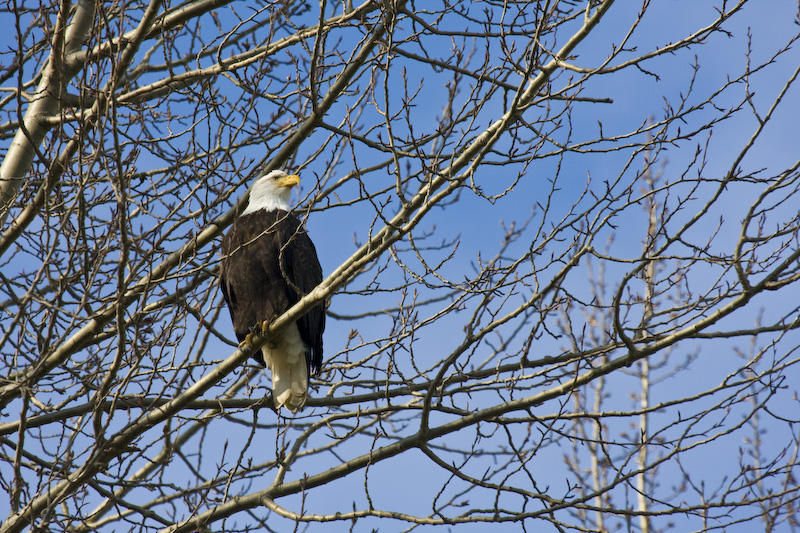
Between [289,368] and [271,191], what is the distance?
1.16m

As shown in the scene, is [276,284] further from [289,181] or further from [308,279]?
[289,181]

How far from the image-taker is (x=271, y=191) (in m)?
5.03

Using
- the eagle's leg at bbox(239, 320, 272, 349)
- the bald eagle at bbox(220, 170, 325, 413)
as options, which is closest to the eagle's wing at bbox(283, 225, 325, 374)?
the bald eagle at bbox(220, 170, 325, 413)

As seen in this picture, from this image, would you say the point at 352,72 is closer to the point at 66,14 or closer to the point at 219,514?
the point at 66,14

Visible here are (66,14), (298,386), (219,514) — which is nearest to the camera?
(66,14)

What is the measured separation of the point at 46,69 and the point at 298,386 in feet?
7.92

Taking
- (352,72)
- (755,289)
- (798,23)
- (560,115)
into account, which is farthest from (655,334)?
(352,72)

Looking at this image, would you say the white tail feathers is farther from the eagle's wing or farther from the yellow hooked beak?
the yellow hooked beak

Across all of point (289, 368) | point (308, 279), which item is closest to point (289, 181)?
point (308, 279)

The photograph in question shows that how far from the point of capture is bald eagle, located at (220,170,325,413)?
4.70 metres

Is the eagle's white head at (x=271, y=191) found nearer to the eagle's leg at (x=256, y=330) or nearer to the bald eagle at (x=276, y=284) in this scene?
the bald eagle at (x=276, y=284)

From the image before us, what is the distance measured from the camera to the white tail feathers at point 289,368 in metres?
4.79

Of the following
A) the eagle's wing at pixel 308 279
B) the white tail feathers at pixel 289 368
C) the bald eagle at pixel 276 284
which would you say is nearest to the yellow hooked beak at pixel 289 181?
the bald eagle at pixel 276 284

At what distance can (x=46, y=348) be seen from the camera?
333 cm
